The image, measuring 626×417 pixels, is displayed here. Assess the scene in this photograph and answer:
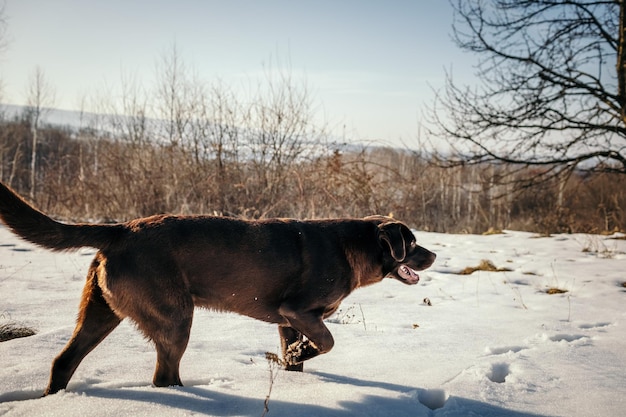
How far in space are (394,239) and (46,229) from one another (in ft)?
8.61

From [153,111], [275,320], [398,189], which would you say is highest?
[153,111]

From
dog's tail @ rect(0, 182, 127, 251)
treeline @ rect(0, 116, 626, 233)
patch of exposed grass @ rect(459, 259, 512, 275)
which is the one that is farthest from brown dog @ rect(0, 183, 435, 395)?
treeline @ rect(0, 116, 626, 233)

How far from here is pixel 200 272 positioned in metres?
3.19

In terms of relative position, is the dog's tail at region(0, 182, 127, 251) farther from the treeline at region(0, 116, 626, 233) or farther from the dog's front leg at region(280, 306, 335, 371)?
the treeline at region(0, 116, 626, 233)

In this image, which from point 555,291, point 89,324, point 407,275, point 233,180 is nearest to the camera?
point 89,324

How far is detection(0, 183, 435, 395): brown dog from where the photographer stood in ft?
9.73

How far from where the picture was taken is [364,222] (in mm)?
4184

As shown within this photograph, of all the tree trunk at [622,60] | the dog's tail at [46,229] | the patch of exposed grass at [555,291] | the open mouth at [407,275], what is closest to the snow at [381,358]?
the patch of exposed grass at [555,291]

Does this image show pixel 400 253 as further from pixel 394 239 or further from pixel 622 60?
pixel 622 60

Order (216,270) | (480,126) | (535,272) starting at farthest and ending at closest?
(480,126)
(535,272)
(216,270)

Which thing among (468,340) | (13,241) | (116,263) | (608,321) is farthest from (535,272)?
(13,241)

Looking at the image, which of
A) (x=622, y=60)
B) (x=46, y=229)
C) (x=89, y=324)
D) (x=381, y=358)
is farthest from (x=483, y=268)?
(x=46, y=229)

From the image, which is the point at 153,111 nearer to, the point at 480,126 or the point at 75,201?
the point at 75,201

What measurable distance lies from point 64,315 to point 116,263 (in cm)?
220
